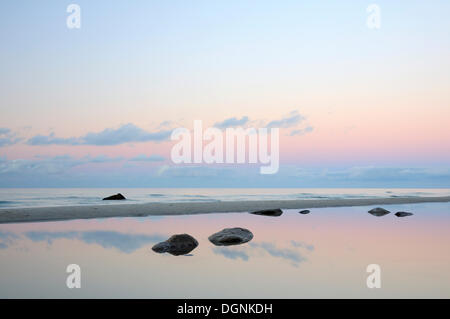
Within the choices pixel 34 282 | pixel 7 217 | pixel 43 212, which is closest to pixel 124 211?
pixel 43 212

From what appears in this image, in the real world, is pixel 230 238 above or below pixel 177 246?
below

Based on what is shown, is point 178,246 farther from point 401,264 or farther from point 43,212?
point 43,212

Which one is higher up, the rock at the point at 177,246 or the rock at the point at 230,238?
the rock at the point at 177,246

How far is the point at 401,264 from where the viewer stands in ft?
33.6

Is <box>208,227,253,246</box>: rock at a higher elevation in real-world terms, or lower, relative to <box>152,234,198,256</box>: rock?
lower

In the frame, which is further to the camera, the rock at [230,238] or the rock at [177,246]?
the rock at [230,238]

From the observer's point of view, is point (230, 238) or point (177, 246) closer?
point (177, 246)

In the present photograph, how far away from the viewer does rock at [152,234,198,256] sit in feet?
39.4

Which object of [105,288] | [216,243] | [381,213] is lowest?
[381,213]

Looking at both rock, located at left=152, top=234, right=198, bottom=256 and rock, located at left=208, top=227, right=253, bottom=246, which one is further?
rock, located at left=208, top=227, right=253, bottom=246

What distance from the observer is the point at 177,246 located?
40.2 ft

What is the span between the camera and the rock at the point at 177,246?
12.0m

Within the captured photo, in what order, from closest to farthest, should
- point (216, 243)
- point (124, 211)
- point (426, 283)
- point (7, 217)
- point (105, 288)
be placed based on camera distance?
point (105, 288), point (426, 283), point (216, 243), point (7, 217), point (124, 211)

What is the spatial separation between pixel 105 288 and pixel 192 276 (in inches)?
85.1
